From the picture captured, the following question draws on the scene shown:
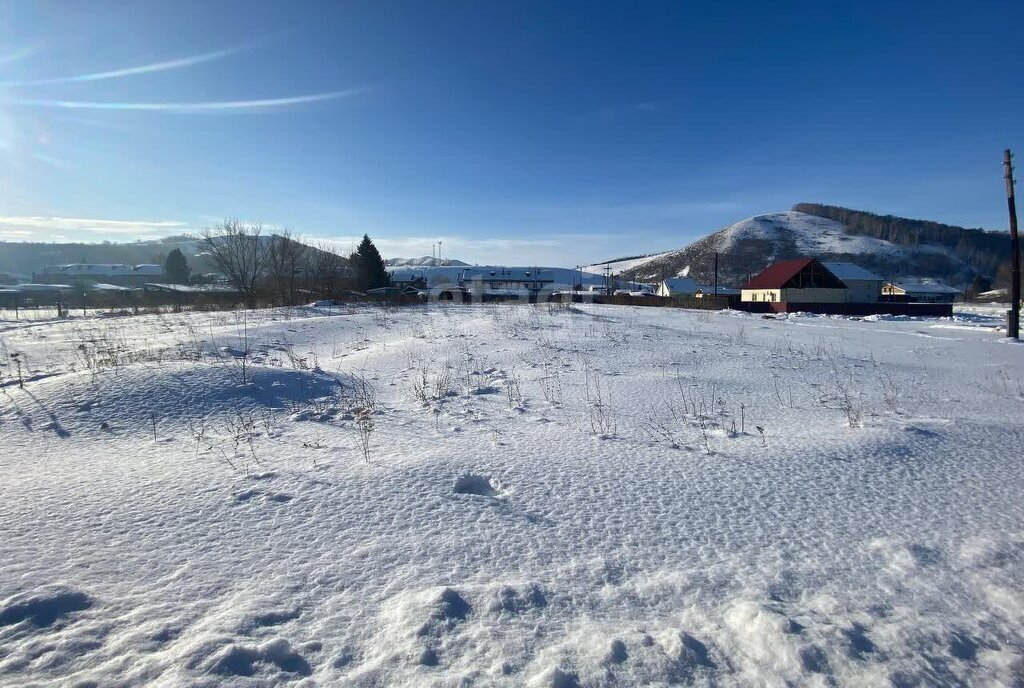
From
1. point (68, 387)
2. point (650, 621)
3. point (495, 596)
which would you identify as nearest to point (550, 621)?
point (495, 596)

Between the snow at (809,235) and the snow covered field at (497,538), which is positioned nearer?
the snow covered field at (497,538)

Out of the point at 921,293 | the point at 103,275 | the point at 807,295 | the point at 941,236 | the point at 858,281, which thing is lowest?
the point at 807,295

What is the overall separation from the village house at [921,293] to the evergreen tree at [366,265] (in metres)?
73.5

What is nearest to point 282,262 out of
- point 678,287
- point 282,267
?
point 282,267

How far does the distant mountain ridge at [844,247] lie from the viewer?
376ft

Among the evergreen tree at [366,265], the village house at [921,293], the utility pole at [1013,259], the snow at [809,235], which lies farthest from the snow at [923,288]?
the evergreen tree at [366,265]

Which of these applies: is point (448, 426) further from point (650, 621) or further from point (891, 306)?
point (891, 306)

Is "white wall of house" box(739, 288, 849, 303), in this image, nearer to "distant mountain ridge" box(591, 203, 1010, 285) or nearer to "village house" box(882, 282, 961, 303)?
"village house" box(882, 282, 961, 303)

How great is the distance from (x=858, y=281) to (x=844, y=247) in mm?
92639

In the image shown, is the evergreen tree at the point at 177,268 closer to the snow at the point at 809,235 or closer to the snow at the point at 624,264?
the snow at the point at 624,264

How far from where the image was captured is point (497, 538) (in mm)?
3059

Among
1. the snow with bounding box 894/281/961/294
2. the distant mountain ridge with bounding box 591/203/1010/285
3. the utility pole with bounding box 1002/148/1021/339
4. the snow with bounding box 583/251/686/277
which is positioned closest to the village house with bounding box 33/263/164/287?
the utility pole with bounding box 1002/148/1021/339

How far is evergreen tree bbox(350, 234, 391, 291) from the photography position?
51375 millimetres

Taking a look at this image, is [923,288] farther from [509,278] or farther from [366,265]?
[366,265]
